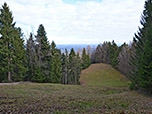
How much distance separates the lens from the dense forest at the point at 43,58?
17.2 m

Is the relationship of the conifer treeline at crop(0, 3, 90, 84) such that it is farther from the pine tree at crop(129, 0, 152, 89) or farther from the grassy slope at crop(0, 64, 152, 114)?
the pine tree at crop(129, 0, 152, 89)

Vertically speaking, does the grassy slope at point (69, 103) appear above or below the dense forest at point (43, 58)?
below

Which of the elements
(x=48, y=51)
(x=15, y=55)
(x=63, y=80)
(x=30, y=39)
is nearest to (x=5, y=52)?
(x=15, y=55)

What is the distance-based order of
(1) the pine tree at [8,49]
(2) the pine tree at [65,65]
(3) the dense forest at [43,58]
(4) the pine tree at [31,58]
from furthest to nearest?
(2) the pine tree at [65,65]
(4) the pine tree at [31,58]
(1) the pine tree at [8,49]
(3) the dense forest at [43,58]

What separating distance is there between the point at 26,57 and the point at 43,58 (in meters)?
3.66

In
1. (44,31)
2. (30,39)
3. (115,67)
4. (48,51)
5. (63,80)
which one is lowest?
(63,80)

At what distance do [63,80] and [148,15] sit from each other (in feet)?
91.4

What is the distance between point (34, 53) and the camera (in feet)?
99.6

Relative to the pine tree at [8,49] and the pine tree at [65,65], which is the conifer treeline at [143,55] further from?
the pine tree at [65,65]

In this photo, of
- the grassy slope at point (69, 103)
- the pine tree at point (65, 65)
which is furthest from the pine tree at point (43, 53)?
the grassy slope at point (69, 103)

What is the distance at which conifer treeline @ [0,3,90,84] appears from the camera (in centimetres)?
2407

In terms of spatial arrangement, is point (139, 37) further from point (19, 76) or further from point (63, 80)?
point (63, 80)

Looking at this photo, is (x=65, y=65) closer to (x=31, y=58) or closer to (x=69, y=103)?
(x=31, y=58)

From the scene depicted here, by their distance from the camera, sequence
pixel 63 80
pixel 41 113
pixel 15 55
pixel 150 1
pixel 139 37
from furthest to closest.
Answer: pixel 63 80
pixel 15 55
pixel 139 37
pixel 150 1
pixel 41 113
